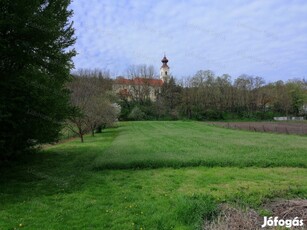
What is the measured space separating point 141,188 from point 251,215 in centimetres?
444

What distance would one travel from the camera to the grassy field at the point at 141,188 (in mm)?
7578

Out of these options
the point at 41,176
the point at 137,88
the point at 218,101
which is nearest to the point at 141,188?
the point at 41,176

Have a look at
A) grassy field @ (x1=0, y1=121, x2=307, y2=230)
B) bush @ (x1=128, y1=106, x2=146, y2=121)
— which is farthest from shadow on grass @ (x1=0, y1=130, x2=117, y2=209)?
bush @ (x1=128, y1=106, x2=146, y2=121)

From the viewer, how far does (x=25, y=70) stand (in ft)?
44.6

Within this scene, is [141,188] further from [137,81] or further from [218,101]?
[137,81]

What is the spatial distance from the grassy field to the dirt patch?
1.11 ft

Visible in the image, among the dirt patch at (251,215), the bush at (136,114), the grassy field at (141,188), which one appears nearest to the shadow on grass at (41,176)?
the grassy field at (141,188)

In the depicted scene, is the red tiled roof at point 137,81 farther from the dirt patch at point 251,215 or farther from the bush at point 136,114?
the dirt patch at point 251,215

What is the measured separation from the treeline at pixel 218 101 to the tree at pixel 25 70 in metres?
64.4

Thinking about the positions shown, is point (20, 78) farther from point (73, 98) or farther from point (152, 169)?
point (73, 98)

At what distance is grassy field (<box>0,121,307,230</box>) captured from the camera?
24.9ft

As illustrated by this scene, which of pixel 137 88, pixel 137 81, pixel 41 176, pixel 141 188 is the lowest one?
pixel 141 188

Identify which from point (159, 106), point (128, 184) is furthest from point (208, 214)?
point (159, 106)

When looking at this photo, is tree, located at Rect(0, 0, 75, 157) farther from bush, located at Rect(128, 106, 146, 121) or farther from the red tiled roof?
the red tiled roof
